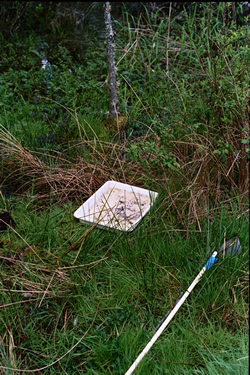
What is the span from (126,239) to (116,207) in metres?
0.55

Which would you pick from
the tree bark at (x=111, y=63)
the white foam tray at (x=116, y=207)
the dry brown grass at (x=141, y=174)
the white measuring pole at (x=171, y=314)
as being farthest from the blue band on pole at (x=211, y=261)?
the tree bark at (x=111, y=63)

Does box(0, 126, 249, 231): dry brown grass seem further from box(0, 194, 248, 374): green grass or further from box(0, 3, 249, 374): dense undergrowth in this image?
box(0, 194, 248, 374): green grass

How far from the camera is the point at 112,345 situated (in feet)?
8.20

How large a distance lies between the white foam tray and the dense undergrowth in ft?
0.24

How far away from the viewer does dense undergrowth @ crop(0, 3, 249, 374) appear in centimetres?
255

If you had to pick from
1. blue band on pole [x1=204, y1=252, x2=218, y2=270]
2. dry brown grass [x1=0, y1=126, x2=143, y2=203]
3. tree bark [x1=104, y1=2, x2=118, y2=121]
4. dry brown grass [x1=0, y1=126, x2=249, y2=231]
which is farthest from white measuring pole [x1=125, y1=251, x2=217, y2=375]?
tree bark [x1=104, y1=2, x2=118, y2=121]

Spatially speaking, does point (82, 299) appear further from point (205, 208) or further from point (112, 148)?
point (112, 148)

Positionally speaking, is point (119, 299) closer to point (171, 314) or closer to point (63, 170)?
point (171, 314)

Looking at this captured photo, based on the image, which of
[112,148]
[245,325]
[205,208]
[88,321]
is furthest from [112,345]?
[112,148]

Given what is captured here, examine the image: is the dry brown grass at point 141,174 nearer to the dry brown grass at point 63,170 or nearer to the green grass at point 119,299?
the dry brown grass at point 63,170

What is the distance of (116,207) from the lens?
3.63 meters

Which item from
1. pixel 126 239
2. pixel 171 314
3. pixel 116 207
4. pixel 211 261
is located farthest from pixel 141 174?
pixel 171 314

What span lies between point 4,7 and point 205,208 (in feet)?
16.1

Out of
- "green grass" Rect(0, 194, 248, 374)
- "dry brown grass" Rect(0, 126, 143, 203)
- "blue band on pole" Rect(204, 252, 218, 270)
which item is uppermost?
"dry brown grass" Rect(0, 126, 143, 203)
